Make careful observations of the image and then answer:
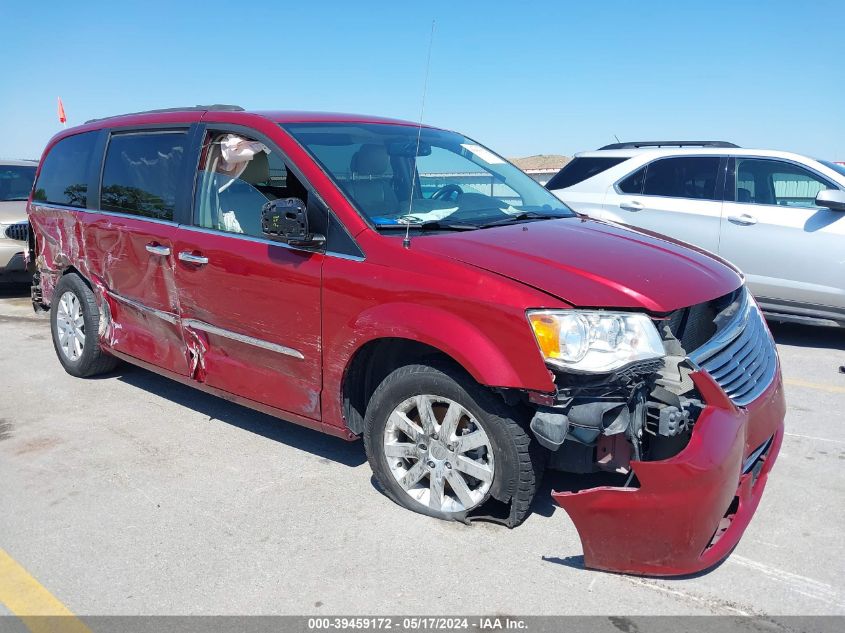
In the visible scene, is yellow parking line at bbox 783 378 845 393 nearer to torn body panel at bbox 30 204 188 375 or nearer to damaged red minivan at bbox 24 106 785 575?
damaged red minivan at bbox 24 106 785 575

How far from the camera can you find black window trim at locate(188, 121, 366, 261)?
3.63 metres

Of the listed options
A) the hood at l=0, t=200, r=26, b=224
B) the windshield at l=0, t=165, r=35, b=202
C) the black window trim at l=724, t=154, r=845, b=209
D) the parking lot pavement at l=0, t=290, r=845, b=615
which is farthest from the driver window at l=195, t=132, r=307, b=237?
the windshield at l=0, t=165, r=35, b=202

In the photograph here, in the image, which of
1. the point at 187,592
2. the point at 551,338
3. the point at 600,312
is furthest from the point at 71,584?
the point at 600,312

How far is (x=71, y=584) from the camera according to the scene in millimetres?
3080

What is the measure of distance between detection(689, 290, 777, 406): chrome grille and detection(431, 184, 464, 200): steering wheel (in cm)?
161

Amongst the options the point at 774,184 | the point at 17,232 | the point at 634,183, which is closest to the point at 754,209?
the point at 774,184

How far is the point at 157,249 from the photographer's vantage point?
15.0 ft

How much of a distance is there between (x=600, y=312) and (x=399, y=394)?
39.1 inches

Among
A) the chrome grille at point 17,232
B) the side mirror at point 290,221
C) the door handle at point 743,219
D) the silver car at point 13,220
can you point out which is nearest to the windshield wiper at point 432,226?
the side mirror at point 290,221

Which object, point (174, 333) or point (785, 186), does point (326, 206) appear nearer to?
point (174, 333)

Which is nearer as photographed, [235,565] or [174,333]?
[235,565]

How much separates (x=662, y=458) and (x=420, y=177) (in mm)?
2131

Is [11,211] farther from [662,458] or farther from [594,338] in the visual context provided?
[662,458]

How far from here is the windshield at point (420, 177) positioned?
12.6 feet
